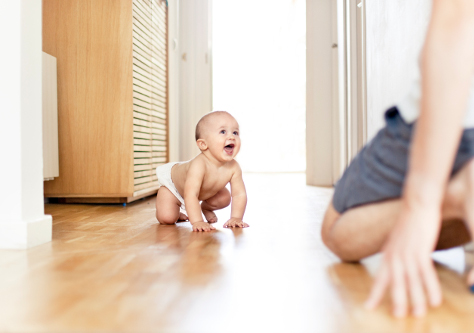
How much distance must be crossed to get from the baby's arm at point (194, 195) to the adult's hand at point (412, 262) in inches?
35.2

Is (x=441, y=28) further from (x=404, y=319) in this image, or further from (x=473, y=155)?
(x=404, y=319)

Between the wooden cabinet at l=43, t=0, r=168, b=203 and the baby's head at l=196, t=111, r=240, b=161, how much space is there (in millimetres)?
741

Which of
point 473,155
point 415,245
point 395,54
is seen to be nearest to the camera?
point 415,245

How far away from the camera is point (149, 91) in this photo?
99.7 inches

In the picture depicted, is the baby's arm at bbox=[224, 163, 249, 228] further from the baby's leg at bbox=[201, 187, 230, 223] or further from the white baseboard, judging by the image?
the white baseboard

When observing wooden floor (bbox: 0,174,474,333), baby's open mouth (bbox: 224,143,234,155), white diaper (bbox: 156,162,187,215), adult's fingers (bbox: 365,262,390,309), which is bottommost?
wooden floor (bbox: 0,174,474,333)

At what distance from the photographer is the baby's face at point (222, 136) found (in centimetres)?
155

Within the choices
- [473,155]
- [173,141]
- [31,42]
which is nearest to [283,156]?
[173,141]

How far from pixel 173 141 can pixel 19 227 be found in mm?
1928

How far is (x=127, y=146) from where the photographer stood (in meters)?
2.20

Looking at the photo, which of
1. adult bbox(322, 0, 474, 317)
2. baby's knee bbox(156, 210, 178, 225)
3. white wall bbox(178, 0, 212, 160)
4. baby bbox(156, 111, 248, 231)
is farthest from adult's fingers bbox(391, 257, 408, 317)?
white wall bbox(178, 0, 212, 160)

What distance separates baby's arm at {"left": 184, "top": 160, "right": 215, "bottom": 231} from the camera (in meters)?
1.46

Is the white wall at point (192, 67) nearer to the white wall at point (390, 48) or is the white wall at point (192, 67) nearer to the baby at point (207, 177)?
the white wall at point (390, 48)

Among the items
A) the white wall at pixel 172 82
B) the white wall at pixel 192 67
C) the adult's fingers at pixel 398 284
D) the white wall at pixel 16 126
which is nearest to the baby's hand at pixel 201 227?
the white wall at pixel 16 126
